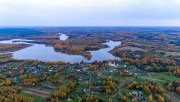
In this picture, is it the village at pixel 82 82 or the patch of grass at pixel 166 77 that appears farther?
the patch of grass at pixel 166 77

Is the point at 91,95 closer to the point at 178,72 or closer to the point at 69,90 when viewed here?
the point at 69,90

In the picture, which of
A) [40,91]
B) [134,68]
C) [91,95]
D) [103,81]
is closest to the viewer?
[91,95]

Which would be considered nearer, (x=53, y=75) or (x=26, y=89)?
(x=26, y=89)

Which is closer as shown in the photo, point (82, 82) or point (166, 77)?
point (82, 82)

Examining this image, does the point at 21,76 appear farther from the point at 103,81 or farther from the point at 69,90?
the point at 103,81

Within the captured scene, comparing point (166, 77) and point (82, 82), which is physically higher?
point (82, 82)

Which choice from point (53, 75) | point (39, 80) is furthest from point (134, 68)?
point (39, 80)

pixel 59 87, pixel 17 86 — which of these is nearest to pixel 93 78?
pixel 59 87

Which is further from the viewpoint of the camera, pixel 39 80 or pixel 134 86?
pixel 39 80

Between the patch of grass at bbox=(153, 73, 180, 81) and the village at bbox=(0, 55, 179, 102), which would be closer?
the village at bbox=(0, 55, 179, 102)

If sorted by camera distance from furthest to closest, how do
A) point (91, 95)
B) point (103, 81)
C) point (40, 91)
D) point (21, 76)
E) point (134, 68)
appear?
point (134, 68), point (21, 76), point (103, 81), point (40, 91), point (91, 95)
